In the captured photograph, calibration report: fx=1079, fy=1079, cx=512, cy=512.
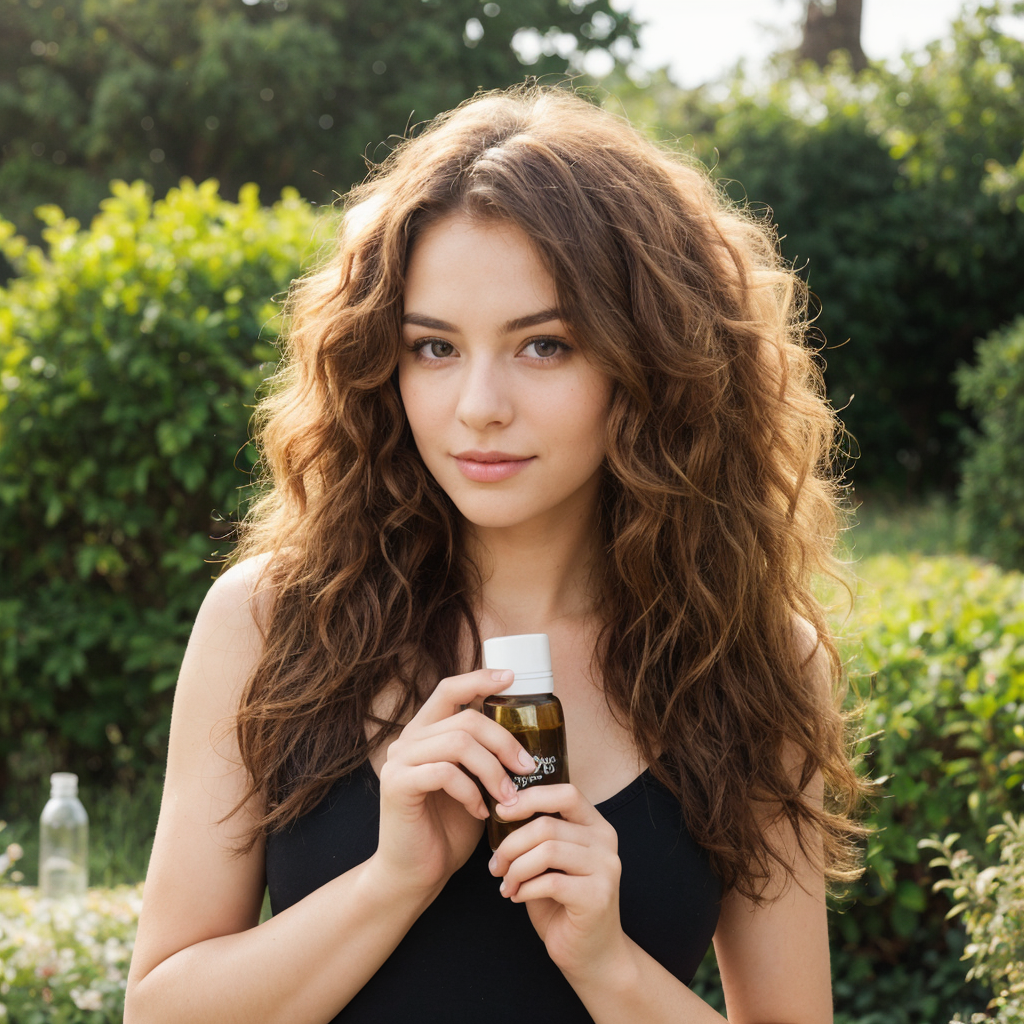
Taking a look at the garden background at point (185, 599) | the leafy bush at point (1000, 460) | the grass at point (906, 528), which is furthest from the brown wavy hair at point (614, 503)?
the leafy bush at point (1000, 460)

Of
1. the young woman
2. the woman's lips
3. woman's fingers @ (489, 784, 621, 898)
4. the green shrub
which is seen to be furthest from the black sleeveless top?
the green shrub

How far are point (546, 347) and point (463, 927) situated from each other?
33.9 inches

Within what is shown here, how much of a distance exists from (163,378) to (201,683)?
2797 millimetres

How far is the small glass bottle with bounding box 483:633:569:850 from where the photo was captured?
1.34 metres

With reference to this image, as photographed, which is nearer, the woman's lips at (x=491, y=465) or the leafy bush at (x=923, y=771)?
the woman's lips at (x=491, y=465)

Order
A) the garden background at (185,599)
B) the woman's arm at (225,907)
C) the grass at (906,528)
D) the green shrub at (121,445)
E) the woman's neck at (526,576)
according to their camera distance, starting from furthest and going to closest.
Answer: the grass at (906,528), the green shrub at (121,445), the garden background at (185,599), the woman's neck at (526,576), the woman's arm at (225,907)

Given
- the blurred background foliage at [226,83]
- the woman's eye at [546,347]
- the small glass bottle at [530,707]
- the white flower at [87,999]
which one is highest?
the blurred background foliage at [226,83]

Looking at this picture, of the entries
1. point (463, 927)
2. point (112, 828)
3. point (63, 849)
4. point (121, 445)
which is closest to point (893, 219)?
point (121, 445)

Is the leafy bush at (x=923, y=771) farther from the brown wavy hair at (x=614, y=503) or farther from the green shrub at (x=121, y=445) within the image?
the green shrub at (x=121, y=445)

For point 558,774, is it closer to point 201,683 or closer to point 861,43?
point 201,683

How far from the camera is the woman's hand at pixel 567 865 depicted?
52.1 inches

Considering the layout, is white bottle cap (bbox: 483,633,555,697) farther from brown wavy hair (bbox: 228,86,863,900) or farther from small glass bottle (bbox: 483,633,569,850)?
brown wavy hair (bbox: 228,86,863,900)

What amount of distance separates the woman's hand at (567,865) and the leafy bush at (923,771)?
1750 mm

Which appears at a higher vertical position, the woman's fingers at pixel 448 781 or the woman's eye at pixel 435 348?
the woman's eye at pixel 435 348
